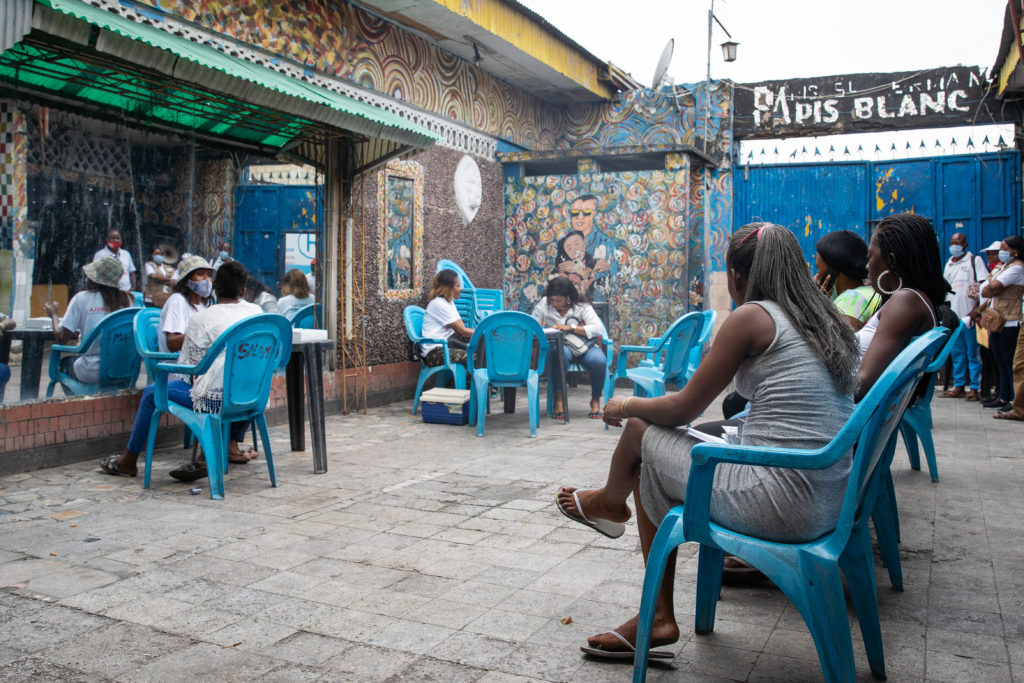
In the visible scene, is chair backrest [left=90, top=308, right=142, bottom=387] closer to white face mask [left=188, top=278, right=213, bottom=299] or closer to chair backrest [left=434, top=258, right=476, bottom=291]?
white face mask [left=188, top=278, right=213, bottom=299]

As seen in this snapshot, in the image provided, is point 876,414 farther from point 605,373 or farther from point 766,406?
point 605,373

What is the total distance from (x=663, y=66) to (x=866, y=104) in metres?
2.90

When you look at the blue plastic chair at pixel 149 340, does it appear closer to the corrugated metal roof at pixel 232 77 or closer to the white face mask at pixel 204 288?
the white face mask at pixel 204 288

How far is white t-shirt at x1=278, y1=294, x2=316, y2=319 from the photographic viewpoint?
8.46 meters

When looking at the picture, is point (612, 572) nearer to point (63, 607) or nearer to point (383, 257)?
point (63, 607)

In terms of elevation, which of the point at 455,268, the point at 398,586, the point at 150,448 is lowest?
the point at 398,586

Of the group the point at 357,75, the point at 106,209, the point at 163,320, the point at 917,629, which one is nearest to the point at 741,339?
the point at 917,629

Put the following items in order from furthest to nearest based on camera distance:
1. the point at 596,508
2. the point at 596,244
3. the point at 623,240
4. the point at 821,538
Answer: the point at 596,244 < the point at 623,240 < the point at 596,508 < the point at 821,538

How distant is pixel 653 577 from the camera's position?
236 centimetres

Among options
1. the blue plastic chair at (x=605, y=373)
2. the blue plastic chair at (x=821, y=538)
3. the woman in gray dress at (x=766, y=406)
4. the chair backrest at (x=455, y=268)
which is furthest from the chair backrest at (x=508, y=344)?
the blue plastic chair at (x=821, y=538)

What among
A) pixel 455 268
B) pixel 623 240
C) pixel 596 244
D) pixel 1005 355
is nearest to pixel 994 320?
pixel 1005 355

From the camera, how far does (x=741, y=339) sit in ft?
8.02

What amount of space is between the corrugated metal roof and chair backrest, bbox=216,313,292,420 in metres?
1.94

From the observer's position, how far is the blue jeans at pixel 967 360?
9.83m
